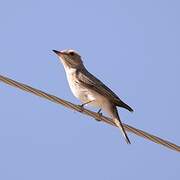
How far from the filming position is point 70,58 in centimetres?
1327

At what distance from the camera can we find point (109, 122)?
9680 millimetres

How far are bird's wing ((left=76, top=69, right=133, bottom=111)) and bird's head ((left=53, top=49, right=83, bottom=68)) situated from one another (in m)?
0.32

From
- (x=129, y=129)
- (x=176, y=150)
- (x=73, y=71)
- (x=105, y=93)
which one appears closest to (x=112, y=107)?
(x=105, y=93)

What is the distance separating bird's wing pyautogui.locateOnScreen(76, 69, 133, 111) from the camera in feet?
37.1

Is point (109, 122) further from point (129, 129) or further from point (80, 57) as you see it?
point (80, 57)

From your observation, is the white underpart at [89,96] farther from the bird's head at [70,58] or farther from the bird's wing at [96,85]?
the bird's head at [70,58]

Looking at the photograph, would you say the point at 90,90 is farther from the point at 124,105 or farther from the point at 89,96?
the point at 124,105

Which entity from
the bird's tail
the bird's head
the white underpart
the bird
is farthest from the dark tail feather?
the bird's head

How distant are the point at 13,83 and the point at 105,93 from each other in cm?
385

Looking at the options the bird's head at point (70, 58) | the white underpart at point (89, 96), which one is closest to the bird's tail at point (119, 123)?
the white underpart at point (89, 96)

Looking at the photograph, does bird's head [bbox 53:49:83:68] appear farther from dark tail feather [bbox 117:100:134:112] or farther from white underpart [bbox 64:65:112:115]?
dark tail feather [bbox 117:100:134:112]

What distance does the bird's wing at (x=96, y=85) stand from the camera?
1130cm

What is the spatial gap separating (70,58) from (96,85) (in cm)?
154

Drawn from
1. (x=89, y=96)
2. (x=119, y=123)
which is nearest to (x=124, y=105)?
(x=119, y=123)
